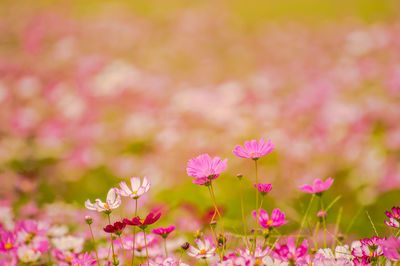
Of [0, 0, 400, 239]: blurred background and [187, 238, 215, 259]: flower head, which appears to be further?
[0, 0, 400, 239]: blurred background

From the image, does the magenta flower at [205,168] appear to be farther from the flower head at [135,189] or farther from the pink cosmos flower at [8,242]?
the pink cosmos flower at [8,242]

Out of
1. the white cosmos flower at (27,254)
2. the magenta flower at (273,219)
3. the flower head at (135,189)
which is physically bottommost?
the magenta flower at (273,219)

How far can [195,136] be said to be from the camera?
3186 millimetres

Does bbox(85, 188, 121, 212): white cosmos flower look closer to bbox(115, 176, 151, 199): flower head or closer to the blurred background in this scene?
bbox(115, 176, 151, 199): flower head

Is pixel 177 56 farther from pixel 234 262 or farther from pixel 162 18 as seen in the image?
pixel 234 262

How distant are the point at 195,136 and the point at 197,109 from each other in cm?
33

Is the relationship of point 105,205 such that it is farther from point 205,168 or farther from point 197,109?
point 197,109

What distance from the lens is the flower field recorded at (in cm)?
119

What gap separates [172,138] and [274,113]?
84 cm

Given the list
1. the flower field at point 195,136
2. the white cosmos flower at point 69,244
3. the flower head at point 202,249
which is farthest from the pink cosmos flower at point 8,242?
the flower head at point 202,249

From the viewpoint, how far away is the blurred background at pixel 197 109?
2424mm

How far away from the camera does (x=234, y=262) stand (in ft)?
2.33

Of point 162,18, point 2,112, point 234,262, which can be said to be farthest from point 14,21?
point 234,262

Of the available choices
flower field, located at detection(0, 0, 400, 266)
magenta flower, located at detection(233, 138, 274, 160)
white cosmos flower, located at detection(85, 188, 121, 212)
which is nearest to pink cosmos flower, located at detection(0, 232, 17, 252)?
flower field, located at detection(0, 0, 400, 266)
